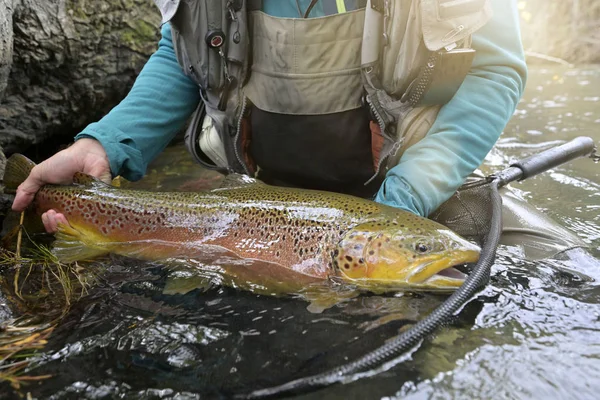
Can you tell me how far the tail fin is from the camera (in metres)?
2.85

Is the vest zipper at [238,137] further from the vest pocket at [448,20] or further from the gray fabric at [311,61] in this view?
the vest pocket at [448,20]

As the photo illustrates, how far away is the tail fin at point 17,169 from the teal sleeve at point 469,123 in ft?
6.45

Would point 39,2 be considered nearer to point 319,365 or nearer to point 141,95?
point 141,95

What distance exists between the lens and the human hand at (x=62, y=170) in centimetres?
282

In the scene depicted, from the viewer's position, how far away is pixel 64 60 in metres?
3.96

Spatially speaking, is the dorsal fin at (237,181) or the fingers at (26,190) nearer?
the fingers at (26,190)

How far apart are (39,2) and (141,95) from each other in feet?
4.02

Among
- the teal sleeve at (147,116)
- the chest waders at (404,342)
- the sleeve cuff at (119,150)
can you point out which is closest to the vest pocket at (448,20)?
the chest waders at (404,342)

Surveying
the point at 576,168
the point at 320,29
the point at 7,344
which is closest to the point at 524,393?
the point at 7,344

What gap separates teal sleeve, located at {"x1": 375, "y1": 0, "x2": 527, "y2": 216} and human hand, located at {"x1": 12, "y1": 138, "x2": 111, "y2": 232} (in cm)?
161

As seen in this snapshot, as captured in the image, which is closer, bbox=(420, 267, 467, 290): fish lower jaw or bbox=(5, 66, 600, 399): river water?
bbox=(5, 66, 600, 399): river water

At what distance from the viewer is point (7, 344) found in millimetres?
1836

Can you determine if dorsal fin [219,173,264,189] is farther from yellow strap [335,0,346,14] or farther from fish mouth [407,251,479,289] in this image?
fish mouth [407,251,479,289]

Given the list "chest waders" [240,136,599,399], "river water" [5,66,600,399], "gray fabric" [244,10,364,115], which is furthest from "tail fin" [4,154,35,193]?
"chest waders" [240,136,599,399]
